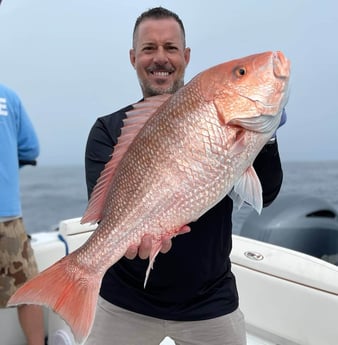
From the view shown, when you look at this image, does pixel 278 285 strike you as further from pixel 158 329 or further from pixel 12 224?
pixel 12 224

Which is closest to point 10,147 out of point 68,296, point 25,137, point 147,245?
point 25,137

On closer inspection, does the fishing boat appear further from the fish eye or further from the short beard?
the fish eye

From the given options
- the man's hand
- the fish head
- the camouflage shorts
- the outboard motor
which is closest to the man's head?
the fish head

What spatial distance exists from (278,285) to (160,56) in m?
1.51

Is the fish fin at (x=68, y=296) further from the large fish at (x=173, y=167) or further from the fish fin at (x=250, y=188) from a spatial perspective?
the fish fin at (x=250, y=188)

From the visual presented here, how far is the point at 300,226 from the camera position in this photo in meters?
3.84

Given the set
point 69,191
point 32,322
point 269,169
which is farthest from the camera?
point 69,191

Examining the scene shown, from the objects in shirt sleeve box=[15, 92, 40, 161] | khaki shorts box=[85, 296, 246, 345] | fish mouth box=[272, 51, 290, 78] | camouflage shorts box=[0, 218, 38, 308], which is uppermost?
fish mouth box=[272, 51, 290, 78]

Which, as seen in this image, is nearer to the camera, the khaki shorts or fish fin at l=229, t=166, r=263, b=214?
fish fin at l=229, t=166, r=263, b=214

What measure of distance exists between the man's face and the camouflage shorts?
50.1 inches

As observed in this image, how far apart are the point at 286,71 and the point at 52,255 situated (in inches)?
92.4

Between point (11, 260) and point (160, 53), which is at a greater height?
point (160, 53)

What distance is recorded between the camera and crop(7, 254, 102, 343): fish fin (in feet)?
4.62

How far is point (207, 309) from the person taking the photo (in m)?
1.81
